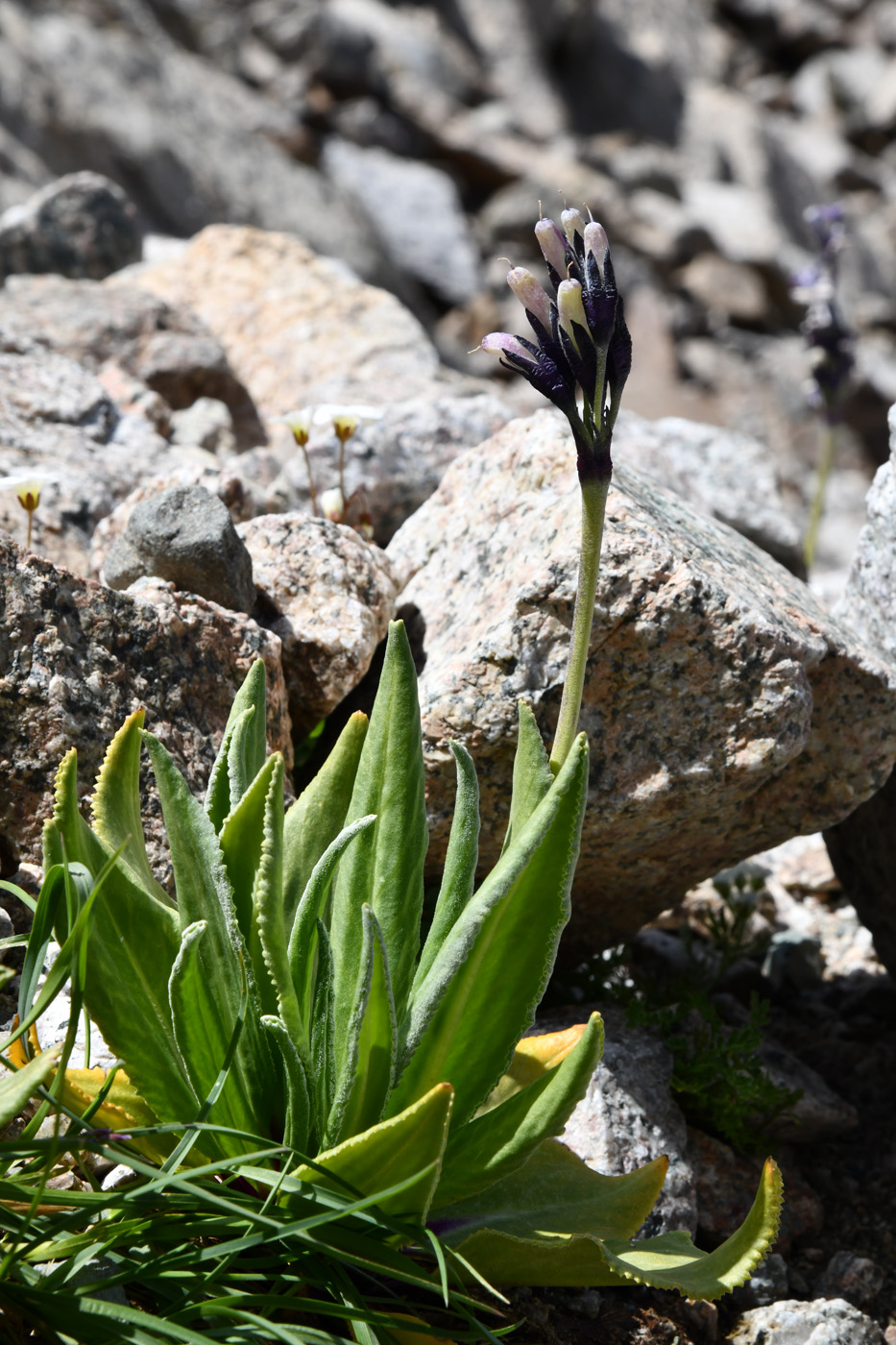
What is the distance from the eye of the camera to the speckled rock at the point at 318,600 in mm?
2721

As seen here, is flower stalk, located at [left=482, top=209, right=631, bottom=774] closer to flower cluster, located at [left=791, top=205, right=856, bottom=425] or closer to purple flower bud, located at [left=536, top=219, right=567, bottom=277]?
purple flower bud, located at [left=536, top=219, right=567, bottom=277]

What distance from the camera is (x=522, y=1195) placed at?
6.48 feet

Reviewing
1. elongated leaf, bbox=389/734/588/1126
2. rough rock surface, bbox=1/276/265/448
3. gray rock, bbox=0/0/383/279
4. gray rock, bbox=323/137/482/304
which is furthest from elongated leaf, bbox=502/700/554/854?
gray rock, bbox=323/137/482/304

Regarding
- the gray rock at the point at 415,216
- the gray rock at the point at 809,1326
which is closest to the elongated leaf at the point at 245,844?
the gray rock at the point at 809,1326

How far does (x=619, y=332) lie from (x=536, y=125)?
49.4ft

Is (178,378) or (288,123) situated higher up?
(288,123)

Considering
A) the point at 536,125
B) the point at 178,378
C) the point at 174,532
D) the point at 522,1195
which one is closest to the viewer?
the point at 522,1195

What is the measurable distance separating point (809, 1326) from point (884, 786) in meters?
1.40

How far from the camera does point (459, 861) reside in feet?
6.23

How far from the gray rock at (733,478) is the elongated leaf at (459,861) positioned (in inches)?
125

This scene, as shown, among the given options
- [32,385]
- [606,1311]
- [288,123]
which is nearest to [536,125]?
[288,123]

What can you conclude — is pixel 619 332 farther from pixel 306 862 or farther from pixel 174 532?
pixel 174 532

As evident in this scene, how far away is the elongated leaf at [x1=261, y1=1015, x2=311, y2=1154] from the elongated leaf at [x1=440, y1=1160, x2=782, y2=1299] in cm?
30

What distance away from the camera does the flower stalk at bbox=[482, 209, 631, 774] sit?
1.73 m
